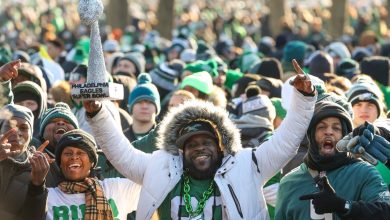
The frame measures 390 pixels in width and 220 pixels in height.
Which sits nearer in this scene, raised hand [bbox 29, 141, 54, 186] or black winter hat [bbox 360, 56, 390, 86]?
raised hand [bbox 29, 141, 54, 186]

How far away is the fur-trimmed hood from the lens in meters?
9.04

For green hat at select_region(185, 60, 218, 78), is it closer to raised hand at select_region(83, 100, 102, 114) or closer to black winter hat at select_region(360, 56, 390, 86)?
black winter hat at select_region(360, 56, 390, 86)

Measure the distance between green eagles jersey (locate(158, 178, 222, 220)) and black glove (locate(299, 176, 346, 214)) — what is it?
2.92 feet

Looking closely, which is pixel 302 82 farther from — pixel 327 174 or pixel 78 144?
pixel 78 144

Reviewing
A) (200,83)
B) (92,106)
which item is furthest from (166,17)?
(92,106)

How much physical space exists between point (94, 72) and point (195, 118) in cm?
75

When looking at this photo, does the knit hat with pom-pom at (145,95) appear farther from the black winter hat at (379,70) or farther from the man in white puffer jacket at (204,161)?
the black winter hat at (379,70)

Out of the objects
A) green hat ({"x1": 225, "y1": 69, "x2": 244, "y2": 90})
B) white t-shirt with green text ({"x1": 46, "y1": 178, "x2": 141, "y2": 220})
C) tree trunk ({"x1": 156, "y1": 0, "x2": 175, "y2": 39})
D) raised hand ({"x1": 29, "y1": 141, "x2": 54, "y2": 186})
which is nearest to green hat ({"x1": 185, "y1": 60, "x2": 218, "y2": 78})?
green hat ({"x1": 225, "y1": 69, "x2": 244, "y2": 90})

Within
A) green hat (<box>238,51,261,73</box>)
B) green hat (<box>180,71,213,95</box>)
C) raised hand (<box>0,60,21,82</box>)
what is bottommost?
raised hand (<box>0,60,21,82</box>)

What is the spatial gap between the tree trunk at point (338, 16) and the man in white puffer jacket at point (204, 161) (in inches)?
1118

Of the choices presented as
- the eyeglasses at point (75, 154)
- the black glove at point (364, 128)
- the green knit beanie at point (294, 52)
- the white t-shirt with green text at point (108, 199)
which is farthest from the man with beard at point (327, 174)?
the green knit beanie at point (294, 52)

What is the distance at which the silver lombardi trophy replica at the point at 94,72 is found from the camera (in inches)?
343

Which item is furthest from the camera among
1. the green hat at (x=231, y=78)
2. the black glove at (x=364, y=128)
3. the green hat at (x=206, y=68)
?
the green hat at (x=231, y=78)

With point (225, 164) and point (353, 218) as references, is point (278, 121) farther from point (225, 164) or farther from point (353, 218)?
point (353, 218)
